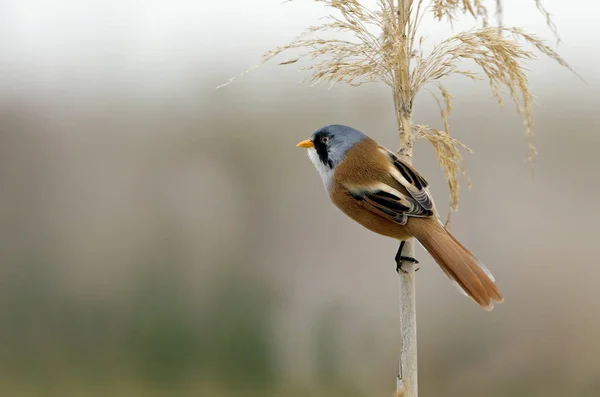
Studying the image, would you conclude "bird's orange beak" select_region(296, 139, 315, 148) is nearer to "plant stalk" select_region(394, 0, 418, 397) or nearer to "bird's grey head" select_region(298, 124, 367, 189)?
"bird's grey head" select_region(298, 124, 367, 189)

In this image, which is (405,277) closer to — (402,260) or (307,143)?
(402,260)

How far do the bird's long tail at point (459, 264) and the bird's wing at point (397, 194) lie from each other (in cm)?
4

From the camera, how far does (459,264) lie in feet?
4.83

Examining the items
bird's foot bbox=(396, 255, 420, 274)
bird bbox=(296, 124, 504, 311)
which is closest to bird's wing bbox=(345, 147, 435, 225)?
bird bbox=(296, 124, 504, 311)

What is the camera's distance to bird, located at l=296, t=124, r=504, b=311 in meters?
1.67

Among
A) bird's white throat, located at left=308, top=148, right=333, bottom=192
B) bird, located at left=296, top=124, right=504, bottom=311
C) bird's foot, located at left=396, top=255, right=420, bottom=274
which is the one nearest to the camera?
bird's foot, located at left=396, top=255, right=420, bottom=274

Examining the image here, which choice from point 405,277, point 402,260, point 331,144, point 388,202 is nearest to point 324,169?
point 331,144

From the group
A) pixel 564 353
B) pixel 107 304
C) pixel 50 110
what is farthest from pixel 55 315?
pixel 564 353

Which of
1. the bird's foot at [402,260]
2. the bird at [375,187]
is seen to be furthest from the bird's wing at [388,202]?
the bird's foot at [402,260]

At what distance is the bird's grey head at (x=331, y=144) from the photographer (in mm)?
1734

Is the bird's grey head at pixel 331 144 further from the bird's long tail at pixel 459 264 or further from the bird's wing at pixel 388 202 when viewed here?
the bird's long tail at pixel 459 264

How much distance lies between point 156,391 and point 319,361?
119 centimetres

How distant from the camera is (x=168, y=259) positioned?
14.5ft

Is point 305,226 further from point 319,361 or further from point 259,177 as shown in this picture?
point 319,361
